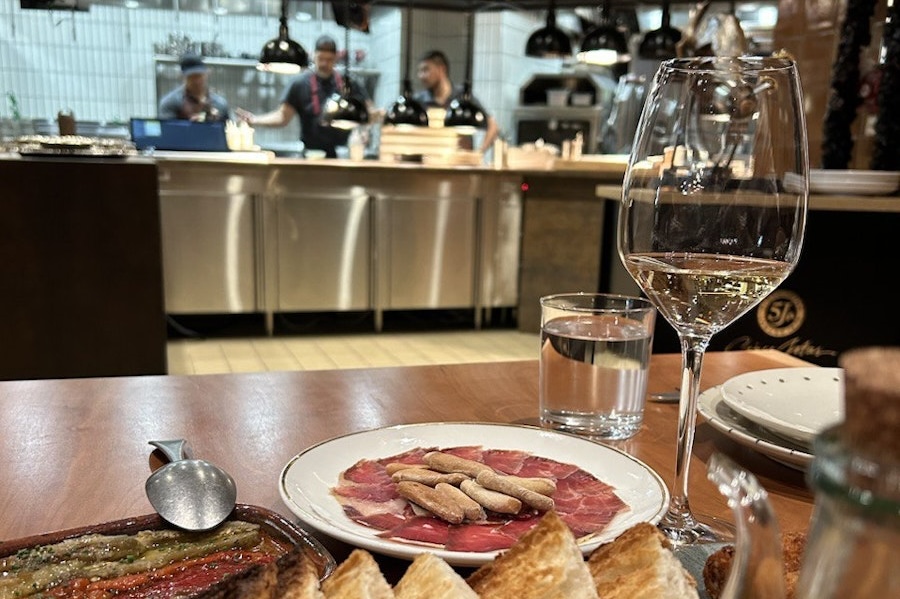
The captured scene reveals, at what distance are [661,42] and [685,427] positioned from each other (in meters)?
5.24

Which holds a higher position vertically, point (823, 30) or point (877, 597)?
point (823, 30)

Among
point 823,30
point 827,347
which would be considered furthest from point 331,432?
point 823,30

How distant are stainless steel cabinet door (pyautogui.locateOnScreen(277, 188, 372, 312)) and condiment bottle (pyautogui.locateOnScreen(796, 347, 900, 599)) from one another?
468 cm

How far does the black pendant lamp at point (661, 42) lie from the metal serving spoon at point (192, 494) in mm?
5234

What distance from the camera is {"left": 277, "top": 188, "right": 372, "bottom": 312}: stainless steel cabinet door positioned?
4.68 metres

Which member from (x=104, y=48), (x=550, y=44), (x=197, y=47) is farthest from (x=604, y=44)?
(x=104, y=48)

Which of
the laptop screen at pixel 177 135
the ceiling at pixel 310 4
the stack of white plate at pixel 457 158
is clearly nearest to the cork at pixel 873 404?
the laptop screen at pixel 177 135

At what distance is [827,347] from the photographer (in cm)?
254

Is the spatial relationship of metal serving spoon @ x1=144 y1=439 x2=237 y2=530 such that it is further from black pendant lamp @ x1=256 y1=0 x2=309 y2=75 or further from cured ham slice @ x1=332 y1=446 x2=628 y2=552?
black pendant lamp @ x1=256 y1=0 x2=309 y2=75

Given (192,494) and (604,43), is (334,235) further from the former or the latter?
(192,494)

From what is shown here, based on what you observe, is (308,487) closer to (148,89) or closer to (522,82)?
(148,89)

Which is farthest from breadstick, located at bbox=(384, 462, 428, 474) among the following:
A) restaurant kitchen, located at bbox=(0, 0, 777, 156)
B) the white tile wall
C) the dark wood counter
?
the white tile wall

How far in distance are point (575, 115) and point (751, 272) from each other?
737 cm

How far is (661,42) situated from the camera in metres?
5.25
